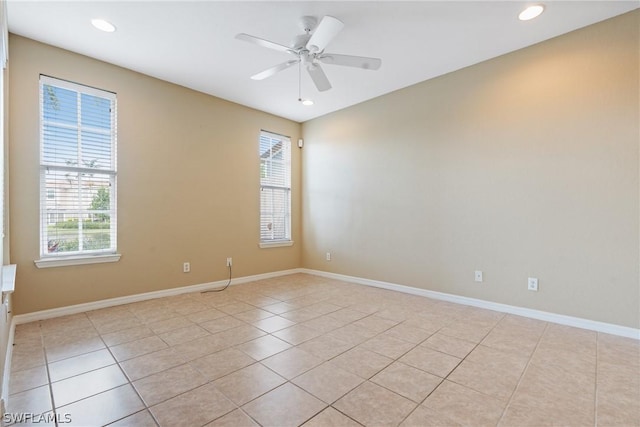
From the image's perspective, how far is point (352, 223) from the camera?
15.4 feet

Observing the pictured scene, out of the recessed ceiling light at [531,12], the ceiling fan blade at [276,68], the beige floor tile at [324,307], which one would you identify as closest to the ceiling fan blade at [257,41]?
the ceiling fan blade at [276,68]

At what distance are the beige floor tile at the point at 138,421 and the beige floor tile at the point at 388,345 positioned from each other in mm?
1510

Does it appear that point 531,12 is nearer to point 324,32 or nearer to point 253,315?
point 324,32

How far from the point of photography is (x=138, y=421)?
5.05 feet

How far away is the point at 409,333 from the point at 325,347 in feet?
2.67

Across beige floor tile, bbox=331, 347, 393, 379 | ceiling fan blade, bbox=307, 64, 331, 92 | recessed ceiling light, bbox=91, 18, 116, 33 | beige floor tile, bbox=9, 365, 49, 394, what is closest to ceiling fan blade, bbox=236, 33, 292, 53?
ceiling fan blade, bbox=307, 64, 331, 92

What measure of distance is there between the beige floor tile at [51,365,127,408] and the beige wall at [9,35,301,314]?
1582mm

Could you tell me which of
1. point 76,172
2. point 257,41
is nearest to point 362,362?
point 257,41

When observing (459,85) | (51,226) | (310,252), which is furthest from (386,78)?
(51,226)

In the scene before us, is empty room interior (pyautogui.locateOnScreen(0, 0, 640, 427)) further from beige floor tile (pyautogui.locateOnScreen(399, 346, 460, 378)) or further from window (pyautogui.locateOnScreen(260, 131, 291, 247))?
window (pyautogui.locateOnScreen(260, 131, 291, 247))

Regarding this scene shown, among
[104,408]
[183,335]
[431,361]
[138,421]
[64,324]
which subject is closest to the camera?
[138,421]

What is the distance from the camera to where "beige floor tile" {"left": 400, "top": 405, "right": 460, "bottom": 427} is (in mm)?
1519

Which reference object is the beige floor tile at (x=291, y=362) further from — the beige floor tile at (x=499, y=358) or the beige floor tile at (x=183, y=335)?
the beige floor tile at (x=499, y=358)

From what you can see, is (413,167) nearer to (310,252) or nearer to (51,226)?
(310,252)
